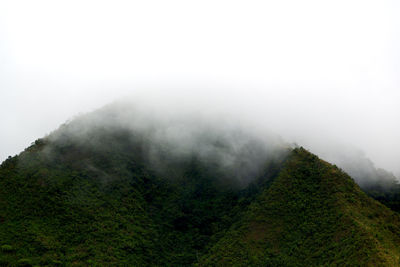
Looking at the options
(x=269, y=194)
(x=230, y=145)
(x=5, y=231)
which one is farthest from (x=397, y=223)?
(x=5, y=231)

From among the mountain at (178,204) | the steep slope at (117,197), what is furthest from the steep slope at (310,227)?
the steep slope at (117,197)

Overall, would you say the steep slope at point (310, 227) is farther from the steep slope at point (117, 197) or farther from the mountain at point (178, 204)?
the steep slope at point (117, 197)

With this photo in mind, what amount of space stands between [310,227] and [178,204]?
2583 centimetres

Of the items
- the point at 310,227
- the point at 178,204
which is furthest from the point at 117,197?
the point at 310,227

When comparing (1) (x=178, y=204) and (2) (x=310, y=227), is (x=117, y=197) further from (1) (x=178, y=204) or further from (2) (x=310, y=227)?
(2) (x=310, y=227)

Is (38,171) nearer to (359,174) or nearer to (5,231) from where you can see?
(5,231)

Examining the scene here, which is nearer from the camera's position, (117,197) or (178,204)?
(117,197)

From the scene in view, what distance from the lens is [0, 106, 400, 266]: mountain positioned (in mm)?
51750

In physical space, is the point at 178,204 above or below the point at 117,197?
below

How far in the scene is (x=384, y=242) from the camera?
4866cm

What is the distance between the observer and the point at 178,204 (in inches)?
2697

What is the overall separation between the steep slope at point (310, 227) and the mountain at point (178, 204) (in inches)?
7.5

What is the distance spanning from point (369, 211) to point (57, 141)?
60.2m

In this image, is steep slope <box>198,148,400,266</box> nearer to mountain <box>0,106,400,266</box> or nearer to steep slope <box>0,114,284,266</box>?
mountain <box>0,106,400,266</box>
